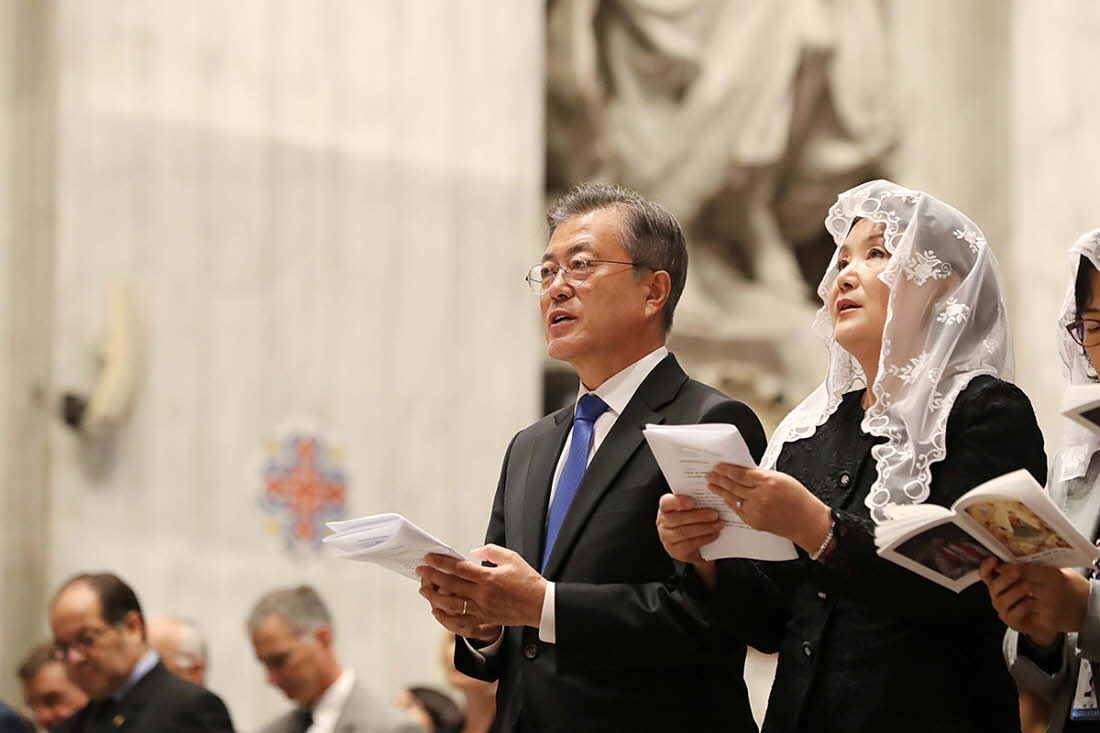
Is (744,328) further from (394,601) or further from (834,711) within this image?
(834,711)

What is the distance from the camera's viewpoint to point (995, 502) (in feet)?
10.2

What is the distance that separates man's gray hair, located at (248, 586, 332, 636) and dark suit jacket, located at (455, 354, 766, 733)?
2.46m

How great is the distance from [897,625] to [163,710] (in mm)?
3249

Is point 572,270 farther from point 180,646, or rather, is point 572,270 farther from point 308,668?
point 180,646

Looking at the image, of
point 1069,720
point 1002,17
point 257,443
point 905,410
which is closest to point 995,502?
point 905,410

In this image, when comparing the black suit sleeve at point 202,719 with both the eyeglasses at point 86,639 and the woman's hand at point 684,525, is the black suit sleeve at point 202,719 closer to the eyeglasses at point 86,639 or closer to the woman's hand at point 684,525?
the eyeglasses at point 86,639

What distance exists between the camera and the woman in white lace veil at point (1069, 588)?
3.42 metres

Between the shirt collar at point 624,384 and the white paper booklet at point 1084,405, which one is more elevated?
the white paper booklet at point 1084,405

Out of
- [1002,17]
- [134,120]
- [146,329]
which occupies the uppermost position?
[1002,17]

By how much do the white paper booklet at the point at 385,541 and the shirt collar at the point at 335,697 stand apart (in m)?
2.71

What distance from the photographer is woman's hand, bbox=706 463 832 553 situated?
11.4 ft

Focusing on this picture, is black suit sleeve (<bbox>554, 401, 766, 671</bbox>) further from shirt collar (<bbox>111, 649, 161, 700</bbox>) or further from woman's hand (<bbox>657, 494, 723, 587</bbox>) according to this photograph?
shirt collar (<bbox>111, 649, 161, 700</bbox>)

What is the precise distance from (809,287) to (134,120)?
195 inches

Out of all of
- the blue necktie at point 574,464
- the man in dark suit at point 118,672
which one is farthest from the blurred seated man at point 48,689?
the blue necktie at point 574,464
